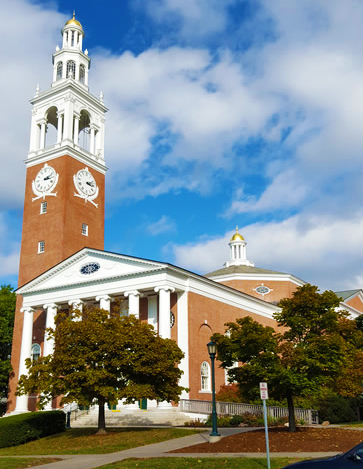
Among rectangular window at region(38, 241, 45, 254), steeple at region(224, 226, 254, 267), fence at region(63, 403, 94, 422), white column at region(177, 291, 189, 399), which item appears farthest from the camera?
steeple at region(224, 226, 254, 267)

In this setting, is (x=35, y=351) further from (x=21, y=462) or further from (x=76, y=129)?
(x=21, y=462)

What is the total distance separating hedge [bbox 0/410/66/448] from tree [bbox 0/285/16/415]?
17.4 metres

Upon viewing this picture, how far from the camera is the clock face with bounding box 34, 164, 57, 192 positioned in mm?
51359

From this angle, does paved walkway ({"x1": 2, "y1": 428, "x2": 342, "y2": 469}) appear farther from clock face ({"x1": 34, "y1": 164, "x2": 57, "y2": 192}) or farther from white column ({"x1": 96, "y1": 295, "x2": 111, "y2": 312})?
clock face ({"x1": 34, "y1": 164, "x2": 57, "y2": 192})

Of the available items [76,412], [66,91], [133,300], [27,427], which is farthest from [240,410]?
[66,91]

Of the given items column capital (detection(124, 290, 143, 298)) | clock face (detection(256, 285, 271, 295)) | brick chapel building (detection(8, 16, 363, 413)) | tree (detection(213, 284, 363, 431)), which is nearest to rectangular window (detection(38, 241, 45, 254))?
brick chapel building (detection(8, 16, 363, 413))

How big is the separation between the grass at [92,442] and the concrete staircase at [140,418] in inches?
241

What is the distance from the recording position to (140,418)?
112ft

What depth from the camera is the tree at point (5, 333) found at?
4594cm

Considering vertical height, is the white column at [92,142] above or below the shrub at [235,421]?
above

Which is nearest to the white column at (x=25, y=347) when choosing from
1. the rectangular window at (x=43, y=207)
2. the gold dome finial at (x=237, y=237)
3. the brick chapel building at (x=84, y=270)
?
the brick chapel building at (x=84, y=270)

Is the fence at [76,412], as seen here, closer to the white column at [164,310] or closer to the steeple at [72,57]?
the white column at [164,310]

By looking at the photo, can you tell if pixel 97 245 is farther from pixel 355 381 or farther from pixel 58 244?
pixel 355 381

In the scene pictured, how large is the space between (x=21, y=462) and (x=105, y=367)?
7.17 m
